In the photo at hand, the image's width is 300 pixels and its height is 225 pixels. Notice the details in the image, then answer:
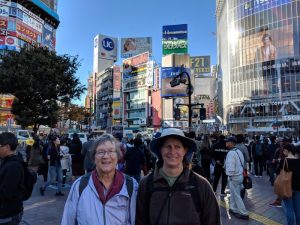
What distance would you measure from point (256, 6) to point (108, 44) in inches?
2823

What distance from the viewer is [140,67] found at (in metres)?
91.8

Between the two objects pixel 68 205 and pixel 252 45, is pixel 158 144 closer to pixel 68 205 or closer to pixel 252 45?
pixel 68 205

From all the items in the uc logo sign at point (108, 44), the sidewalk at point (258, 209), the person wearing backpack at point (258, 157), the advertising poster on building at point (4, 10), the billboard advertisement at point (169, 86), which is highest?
the uc logo sign at point (108, 44)

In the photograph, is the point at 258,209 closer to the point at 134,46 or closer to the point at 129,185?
the point at 129,185

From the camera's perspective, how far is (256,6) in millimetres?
63594

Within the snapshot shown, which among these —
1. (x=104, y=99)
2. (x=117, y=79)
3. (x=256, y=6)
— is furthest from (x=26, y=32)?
(x=104, y=99)

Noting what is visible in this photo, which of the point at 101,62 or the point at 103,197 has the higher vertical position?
the point at 101,62

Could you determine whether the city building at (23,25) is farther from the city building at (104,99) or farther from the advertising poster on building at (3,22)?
the city building at (104,99)

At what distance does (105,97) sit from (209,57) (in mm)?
37581

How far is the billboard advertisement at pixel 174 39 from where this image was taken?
84.9m

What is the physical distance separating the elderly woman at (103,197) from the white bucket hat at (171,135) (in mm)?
329

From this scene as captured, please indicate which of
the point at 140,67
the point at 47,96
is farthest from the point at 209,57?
the point at 47,96

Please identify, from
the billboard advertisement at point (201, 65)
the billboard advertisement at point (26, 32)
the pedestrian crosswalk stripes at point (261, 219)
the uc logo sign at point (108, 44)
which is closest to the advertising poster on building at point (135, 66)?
the billboard advertisement at point (201, 65)

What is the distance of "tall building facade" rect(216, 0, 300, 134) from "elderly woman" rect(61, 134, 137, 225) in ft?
179
